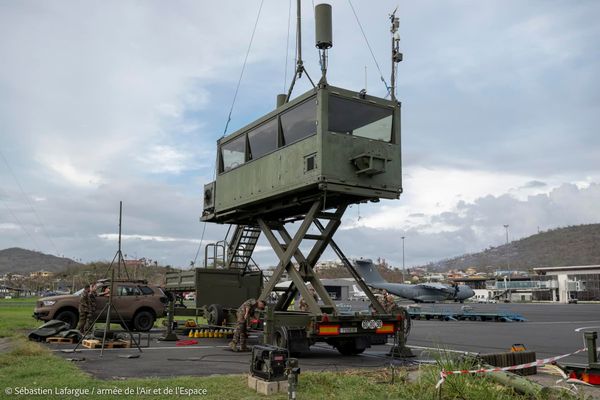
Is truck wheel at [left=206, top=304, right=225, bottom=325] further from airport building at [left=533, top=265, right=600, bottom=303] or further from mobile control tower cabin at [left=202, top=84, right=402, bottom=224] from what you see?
airport building at [left=533, top=265, right=600, bottom=303]

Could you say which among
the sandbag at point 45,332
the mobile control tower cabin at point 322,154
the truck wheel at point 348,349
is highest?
the mobile control tower cabin at point 322,154

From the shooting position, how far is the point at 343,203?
45.2 ft

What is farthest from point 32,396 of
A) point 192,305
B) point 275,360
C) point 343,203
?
point 192,305

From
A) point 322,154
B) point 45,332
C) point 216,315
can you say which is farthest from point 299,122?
point 45,332

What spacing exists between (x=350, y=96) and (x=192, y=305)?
10286 mm

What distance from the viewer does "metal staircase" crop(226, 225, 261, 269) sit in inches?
697

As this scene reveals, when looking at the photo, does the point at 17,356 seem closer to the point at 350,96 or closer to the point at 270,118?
the point at 270,118

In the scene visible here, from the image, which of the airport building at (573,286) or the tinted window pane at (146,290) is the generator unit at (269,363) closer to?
the tinted window pane at (146,290)

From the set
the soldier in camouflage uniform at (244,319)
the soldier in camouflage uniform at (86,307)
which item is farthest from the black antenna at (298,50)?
the soldier in camouflage uniform at (86,307)

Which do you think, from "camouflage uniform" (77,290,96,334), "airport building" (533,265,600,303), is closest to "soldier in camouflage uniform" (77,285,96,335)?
"camouflage uniform" (77,290,96,334)

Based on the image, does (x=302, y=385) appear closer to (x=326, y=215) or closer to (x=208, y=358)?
(x=208, y=358)

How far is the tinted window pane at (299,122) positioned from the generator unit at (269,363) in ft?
18.7

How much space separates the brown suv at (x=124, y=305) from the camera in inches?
734

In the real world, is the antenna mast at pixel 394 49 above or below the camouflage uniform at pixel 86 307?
above
